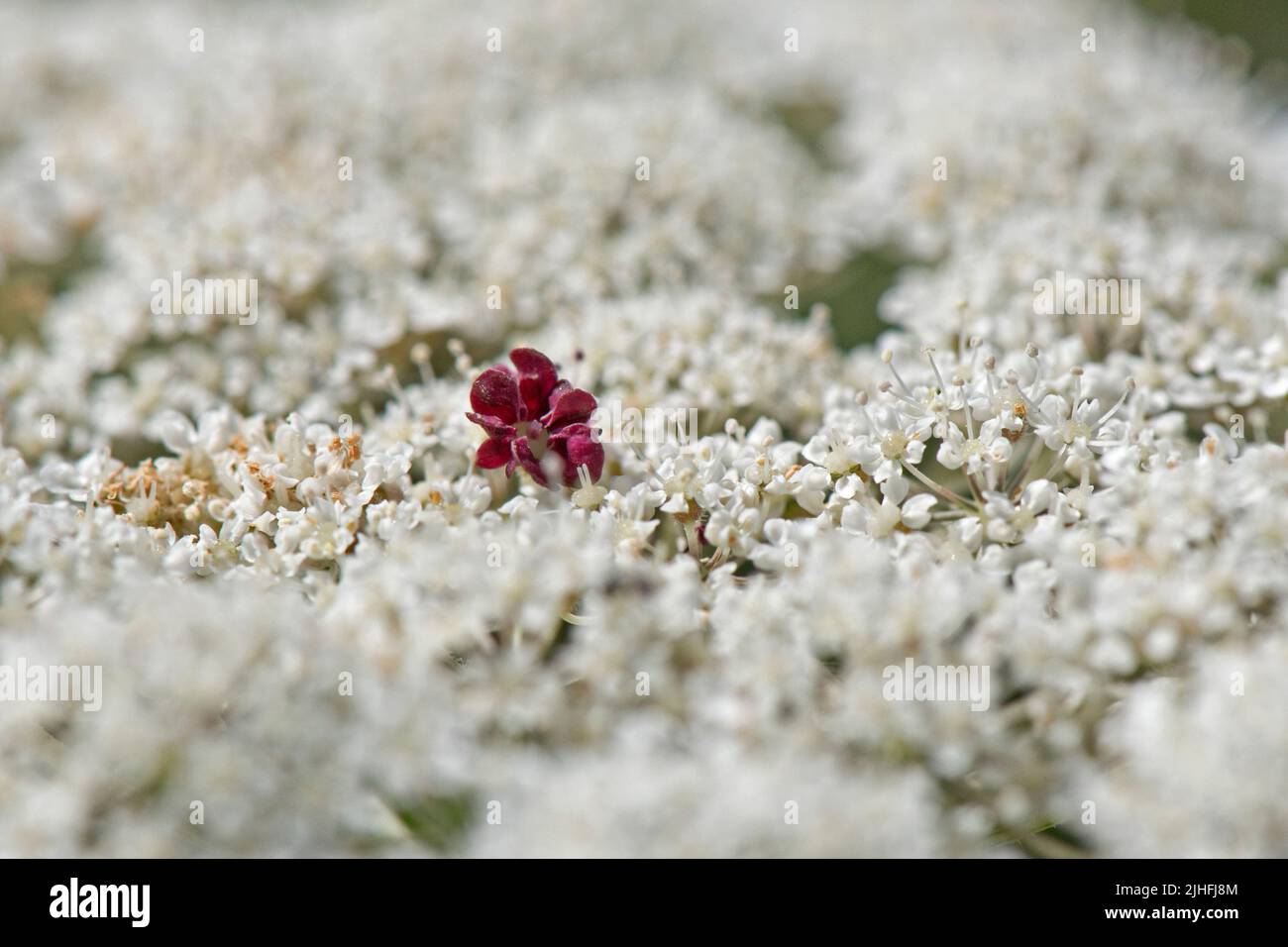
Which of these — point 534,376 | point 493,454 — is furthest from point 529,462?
point 534,376

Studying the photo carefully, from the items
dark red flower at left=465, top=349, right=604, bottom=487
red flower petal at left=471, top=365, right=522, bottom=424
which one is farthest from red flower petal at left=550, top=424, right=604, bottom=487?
red flower petal at left=471, top=365, right=522, bottom=424

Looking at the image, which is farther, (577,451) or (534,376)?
(534,376)

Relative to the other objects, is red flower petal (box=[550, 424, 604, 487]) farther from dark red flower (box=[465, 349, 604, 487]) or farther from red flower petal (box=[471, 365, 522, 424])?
red flower petal (box=[471, 365, 522, 424])

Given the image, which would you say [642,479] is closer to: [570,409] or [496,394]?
[570,409]

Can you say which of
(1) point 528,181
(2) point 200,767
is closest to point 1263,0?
(1) point 528,181
